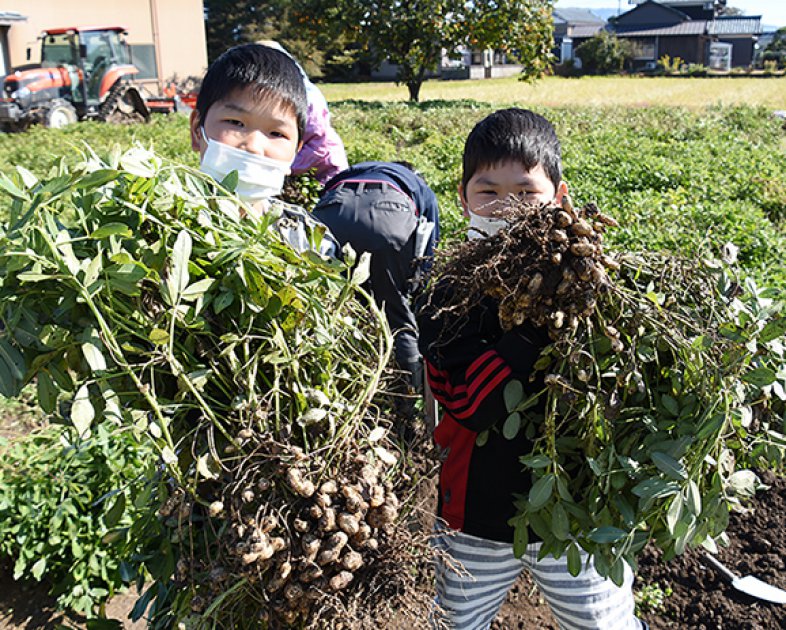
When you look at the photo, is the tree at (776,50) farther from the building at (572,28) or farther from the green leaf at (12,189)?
the green leaf at (12,189)

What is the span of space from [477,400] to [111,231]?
77 centimetres

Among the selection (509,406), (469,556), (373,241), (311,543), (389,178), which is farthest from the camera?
(389,178)

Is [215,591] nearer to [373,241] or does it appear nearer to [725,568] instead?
[373,241]

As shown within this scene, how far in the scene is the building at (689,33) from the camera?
67312mm

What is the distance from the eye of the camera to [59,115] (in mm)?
14602

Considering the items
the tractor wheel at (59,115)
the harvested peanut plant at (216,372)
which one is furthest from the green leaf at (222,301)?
the tractor wheel at (59,115)

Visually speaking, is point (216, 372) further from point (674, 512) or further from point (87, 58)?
point (87, 58)

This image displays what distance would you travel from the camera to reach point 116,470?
2557mm

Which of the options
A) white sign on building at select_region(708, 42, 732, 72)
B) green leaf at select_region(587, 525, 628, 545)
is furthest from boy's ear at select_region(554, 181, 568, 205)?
white sign on building at select_region(708, 42, 732, 72)

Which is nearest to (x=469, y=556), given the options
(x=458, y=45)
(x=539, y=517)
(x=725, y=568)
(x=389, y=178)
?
(x=539, y=517)

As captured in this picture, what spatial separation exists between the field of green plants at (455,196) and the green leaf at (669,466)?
27 centimetres

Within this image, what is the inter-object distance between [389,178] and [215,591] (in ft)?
3.83

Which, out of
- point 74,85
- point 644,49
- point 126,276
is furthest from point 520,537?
point 644,49

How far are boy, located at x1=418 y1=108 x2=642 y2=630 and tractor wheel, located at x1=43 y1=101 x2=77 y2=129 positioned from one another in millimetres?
14257
